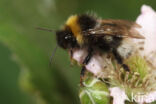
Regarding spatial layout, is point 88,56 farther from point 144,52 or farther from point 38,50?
point 38,50

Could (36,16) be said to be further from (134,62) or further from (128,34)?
(128,34)

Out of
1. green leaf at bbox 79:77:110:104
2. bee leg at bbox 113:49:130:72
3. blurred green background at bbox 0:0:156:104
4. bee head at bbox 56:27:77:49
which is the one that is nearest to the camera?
green leaf at bbox 79:77:110:104

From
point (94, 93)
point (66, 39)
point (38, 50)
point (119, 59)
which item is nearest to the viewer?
point (94, 93)

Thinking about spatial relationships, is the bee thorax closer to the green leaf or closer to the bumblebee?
the bumblebee

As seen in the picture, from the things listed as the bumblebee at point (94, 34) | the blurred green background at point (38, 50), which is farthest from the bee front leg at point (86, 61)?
the blurred green background at point (38, 50)

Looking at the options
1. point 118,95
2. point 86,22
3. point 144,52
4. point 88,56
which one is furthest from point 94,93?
point 144,52

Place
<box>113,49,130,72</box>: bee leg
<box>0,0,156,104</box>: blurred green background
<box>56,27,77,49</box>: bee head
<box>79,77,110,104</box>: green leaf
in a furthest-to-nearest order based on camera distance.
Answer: <box>0,0,156,104</box>: blurred green background, <box>113,49,130,72</box>: bee leg, <box>56,27,77,49</box>: bee head, <box>79,77,110,104</box>: green leaf

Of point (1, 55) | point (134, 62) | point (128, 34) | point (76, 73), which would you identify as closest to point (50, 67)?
point (76, 73)

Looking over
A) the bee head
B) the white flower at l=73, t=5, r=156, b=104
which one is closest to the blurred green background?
the white flower at l=73, t=5, r=156, b=104
